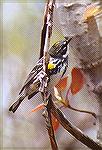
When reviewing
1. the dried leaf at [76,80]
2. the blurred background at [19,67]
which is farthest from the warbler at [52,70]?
the blurred background at [19,67]

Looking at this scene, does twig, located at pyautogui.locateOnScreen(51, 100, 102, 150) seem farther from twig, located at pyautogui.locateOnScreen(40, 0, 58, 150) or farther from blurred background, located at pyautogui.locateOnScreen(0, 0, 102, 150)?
blurred background, located at pyautogui.locateOnScreen(0, 0, 102, 150)

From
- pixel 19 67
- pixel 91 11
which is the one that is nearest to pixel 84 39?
pixel 91 11

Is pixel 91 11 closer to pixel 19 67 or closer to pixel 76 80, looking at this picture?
pixel 76 80

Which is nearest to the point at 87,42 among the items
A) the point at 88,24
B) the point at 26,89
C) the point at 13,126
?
the point at 88,24

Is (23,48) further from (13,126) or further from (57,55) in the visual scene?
(57,55)

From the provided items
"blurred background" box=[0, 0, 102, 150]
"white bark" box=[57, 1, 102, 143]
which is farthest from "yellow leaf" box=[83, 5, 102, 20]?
"blurred background" box=[0, 0, 102, 150]

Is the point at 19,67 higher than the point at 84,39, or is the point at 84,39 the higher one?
the point at 84,39
